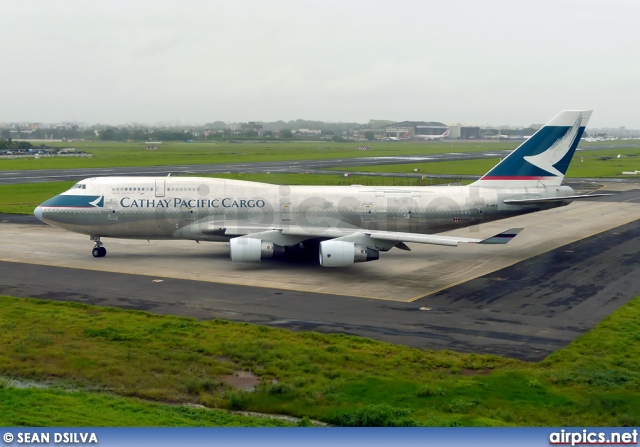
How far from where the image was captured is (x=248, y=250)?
34719 millimetres

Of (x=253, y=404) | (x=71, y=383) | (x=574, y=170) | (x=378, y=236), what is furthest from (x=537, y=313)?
(x=574, y=170)

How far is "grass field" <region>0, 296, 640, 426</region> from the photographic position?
16.2 meters

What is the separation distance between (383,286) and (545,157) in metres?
15.5

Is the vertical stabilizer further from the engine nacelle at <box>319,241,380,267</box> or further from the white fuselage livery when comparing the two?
the engine nacelle at <box>319,241,380,267</box>

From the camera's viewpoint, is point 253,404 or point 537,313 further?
point 537,313

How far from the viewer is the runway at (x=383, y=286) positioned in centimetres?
2461

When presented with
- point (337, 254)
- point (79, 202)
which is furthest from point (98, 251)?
point (337, 254)

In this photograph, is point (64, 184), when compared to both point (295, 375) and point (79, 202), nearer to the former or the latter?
point (79, 202)

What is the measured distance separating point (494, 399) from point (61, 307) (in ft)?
58.2

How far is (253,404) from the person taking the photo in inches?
674

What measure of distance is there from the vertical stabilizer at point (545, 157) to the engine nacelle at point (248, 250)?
14.8 metres

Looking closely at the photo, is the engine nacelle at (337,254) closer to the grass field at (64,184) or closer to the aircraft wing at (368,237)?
the aircraft wing at (368,237)

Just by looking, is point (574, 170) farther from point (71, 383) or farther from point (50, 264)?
point (71, 383)

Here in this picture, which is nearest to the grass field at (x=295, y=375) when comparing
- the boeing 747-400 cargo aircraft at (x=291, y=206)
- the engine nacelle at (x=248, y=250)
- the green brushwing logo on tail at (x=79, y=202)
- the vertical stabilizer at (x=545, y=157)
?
the engine nacelle at (x=248, y=250)
